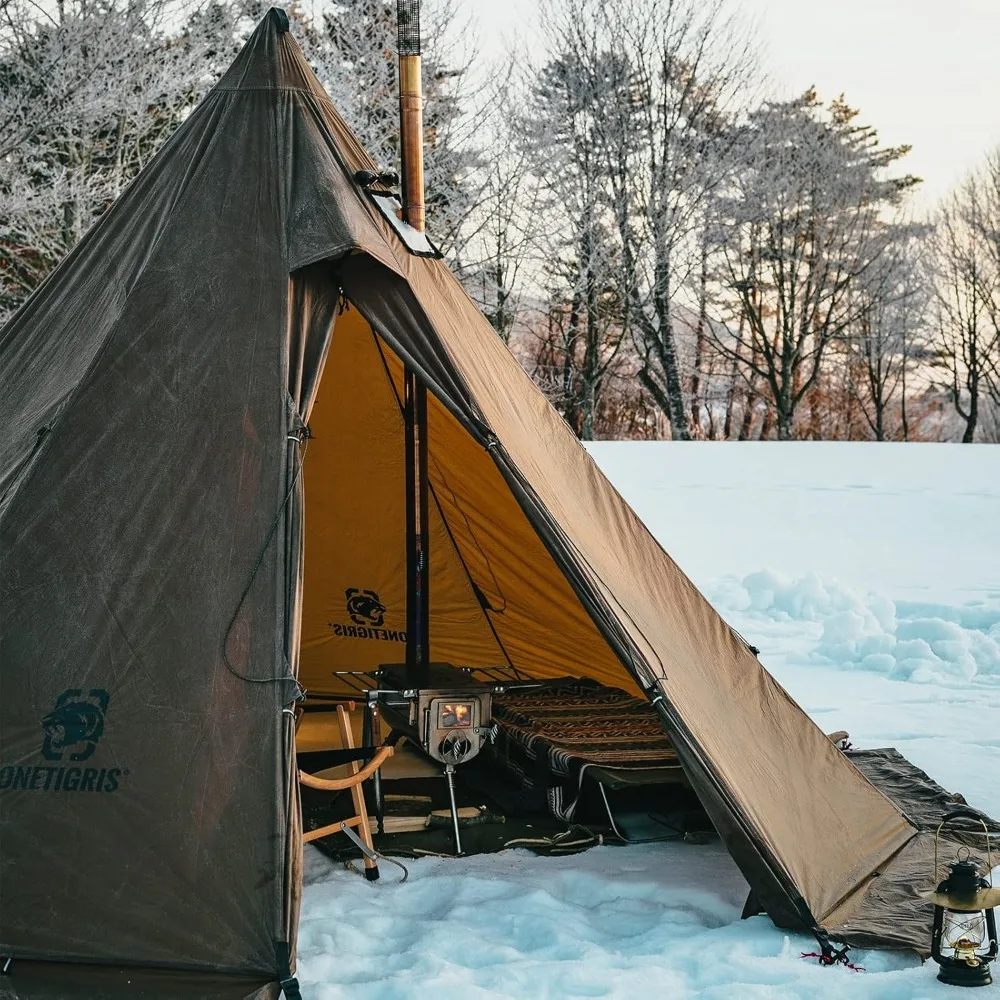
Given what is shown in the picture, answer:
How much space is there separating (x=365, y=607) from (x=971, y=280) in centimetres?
2346

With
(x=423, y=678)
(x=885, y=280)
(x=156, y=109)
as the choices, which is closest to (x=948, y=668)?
(x=423, y=678)

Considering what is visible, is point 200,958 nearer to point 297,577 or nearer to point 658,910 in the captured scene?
point 297,577

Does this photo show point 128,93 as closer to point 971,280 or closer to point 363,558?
point 363,558

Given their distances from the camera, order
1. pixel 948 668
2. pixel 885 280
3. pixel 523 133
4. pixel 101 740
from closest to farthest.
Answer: pixel 101 740 → pixel 948 668 → pixel 523 133 → pixel 885 280

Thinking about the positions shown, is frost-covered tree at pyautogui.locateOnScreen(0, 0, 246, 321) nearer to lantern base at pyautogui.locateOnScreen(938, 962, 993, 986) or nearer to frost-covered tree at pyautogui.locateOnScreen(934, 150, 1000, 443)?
lantern base at pyautogui.locateOnScreen(938, 962, 993, 986)

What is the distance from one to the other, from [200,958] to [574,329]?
65.9 ft

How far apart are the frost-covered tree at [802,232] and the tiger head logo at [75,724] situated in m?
20.8

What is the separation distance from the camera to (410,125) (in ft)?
13.0

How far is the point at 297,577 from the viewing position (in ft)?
10.1

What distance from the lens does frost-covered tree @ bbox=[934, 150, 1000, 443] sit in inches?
1014

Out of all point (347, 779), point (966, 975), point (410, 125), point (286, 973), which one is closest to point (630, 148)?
point (410, 125)

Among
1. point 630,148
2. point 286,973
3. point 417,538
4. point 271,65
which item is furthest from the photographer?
point 630,148

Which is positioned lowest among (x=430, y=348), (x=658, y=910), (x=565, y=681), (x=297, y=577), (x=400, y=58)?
(x=658, y=910)

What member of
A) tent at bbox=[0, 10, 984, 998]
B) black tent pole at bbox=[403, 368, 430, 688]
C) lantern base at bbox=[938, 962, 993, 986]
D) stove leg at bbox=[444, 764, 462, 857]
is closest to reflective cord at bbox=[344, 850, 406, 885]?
stove leg at bbox=[444, 764, 462, 857]
